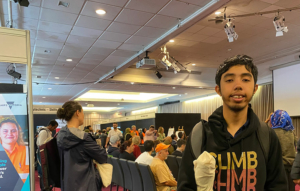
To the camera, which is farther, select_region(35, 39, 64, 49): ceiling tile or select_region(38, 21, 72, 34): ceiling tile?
select_region(35, 39, 64, 49): ceiling tile

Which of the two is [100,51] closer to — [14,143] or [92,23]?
[92,23]

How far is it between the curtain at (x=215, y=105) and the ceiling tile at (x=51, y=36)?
9322 millimetres

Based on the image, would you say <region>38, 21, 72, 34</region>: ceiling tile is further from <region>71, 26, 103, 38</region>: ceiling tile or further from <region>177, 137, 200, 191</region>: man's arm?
<region>177, 137, 200, 191</region>: man's arm

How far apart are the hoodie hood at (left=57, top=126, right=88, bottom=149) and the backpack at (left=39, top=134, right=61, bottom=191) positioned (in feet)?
0.71

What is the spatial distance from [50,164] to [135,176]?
1665 millimetres

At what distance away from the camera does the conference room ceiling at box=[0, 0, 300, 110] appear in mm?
4660

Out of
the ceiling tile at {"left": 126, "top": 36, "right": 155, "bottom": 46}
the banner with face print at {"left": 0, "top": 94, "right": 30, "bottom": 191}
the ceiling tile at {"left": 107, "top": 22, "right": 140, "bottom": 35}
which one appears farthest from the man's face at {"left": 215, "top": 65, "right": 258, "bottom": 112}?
the ceiling tile at {"left": 126, "top": 36, "right": 155, "bottom": 46}

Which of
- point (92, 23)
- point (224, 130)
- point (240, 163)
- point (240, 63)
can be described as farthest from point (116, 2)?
point (240, 163)

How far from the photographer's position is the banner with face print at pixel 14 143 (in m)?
Answer: 2.09

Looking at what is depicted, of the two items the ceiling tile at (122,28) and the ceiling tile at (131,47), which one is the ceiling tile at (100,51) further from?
the ceiling tile at (122,28)

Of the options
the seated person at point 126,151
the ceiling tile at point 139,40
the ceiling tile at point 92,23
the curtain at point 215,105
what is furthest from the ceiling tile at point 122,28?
the curtain at point 215,105

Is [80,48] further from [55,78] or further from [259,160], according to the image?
[259,160]

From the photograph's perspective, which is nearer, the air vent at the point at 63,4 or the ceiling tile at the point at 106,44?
the air vent at the point at 63,4

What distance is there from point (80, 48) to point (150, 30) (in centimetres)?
207
